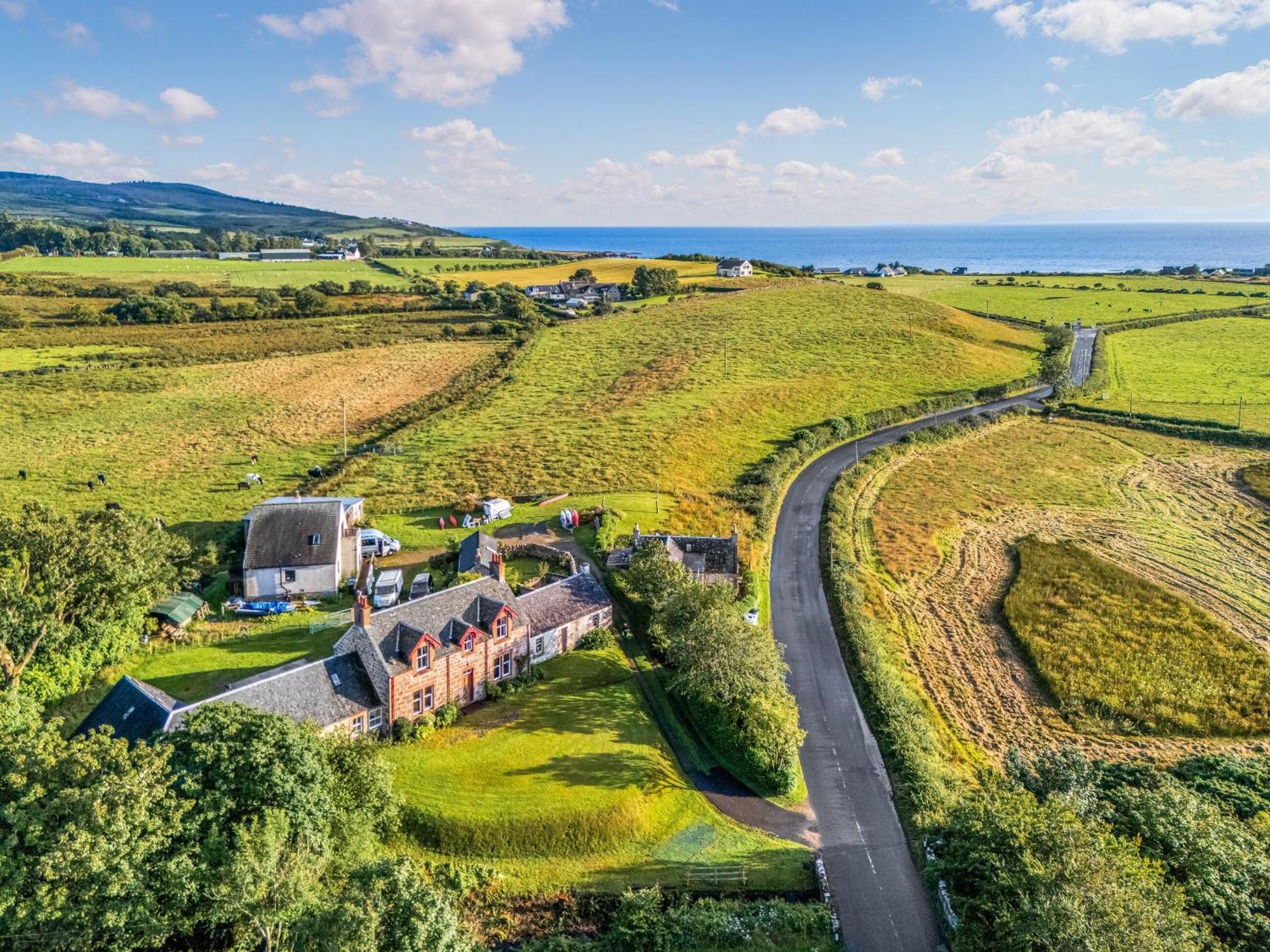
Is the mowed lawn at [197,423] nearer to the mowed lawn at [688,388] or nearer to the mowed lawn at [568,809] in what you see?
the mowed lawn at [688,388]

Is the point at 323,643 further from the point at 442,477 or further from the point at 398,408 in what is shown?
the point at 398,408

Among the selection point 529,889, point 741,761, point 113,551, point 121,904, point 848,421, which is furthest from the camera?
point 848,421

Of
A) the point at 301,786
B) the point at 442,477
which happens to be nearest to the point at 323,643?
the point at 301,786

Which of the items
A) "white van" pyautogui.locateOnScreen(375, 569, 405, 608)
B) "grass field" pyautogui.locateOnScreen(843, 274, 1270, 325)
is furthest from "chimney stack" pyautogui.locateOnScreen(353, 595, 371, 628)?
"grass field" pyautogui.locateOnScreen(843, 274, 1270, 325)

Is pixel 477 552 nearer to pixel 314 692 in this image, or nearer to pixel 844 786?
pixel 314 692

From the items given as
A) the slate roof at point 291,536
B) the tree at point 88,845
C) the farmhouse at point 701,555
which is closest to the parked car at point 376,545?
the slate roof at point 291,536
